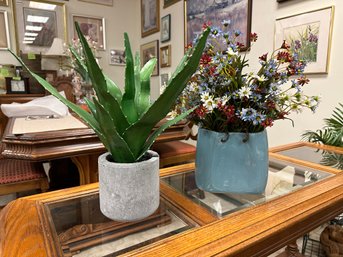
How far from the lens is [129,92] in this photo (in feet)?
1.86

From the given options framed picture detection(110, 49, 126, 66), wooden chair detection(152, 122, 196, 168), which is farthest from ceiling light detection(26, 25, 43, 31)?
wooden chair detection(152, 122, 196, 168)

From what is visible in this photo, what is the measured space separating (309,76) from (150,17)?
8.52 feet

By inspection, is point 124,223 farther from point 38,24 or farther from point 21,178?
point 38,24

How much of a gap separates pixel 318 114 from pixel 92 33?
3.20m

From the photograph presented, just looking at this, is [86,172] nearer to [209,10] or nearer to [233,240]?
[233,240]

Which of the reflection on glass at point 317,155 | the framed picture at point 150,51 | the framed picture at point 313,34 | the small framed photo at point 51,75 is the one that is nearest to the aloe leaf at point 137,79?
the reflection on glass at point 317,155

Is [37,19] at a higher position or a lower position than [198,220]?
higher

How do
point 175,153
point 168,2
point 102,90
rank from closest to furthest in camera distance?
point 102,90 → point 175,153 → point 168,2

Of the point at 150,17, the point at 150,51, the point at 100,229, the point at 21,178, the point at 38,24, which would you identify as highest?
the point at 150,17

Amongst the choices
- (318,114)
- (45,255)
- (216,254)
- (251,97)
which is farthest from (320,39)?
(45,255)

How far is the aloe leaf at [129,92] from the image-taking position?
55cm

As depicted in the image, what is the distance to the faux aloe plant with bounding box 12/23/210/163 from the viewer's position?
1.59 feet

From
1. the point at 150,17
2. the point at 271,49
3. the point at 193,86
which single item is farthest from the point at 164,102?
the point at 150,17

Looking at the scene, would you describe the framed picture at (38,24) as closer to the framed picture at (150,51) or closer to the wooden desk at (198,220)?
the framed picture at (150,51)
